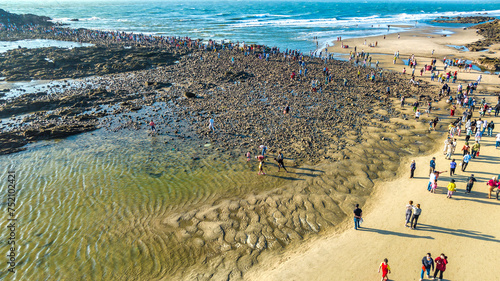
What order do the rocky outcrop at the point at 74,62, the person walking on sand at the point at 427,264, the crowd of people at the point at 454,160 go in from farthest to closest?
the rocky outcrop at the point at 74,62 < the crowd of people at the point at 454,160 < the person walking on sand at the point at 427,264

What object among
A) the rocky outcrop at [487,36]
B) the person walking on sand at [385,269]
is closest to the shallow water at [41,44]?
the person walking on sand at [385,269]

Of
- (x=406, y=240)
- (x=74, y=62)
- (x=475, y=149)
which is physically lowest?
(x=406, y=240)

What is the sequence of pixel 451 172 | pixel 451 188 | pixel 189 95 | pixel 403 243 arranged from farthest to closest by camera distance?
pixel 189 95 → pixel 451 172 → pixel 451 188 → pixel 403 243

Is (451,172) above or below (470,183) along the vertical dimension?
below

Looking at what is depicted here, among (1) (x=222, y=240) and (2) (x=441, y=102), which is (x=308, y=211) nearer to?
(1) (x=222, y=240)

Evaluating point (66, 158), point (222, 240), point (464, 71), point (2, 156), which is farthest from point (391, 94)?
point (2, 156)

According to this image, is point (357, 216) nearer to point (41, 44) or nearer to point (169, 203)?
point (169, 203)

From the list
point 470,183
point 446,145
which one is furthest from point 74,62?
point 470,183

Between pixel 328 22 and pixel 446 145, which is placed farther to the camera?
pixel 328 22

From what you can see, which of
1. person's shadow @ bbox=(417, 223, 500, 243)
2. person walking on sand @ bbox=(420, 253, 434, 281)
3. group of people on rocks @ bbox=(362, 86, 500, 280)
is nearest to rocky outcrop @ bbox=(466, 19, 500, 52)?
group of people on rocks @ bbox=(362, 86, 500, 280)

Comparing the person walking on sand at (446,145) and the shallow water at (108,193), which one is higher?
the person walking on sand at (446,145)

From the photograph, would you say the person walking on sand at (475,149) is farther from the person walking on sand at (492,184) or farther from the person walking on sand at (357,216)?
the person walking on sand at (357,216)
